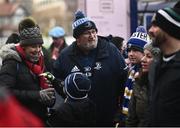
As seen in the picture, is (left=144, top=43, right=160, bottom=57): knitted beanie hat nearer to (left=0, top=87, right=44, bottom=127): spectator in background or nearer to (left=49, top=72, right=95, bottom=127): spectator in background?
(left=49, top=72, right=95, bottom=127): spectator in background

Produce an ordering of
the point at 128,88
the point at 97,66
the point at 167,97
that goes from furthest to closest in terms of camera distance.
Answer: the point at 97,66, the point at 128,88, the point at 167,97

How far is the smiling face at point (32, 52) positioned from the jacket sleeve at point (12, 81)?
0.55ft

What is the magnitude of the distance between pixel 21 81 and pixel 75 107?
78 centimetres

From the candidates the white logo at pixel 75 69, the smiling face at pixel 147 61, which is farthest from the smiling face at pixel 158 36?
the white logo at pixel 75 69

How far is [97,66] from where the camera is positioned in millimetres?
5113

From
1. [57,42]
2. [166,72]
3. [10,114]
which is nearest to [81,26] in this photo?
[166,72]

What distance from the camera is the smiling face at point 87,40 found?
517 centimetres

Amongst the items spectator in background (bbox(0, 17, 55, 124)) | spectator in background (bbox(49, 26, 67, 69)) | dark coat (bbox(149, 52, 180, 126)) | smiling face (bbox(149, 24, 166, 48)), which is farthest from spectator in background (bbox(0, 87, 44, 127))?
spectator in background (bbox(49, 26, 67, 69))

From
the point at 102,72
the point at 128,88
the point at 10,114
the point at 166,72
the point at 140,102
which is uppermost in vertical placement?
the point at 10,114

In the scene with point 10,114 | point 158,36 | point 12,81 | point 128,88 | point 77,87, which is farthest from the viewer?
point 128,88

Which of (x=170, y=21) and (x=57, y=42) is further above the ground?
(x=170, y=21)

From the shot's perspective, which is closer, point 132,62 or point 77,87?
point 77,87

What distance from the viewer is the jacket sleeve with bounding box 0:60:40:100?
4.75 m

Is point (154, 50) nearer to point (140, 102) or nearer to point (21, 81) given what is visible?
point (140, 102)
